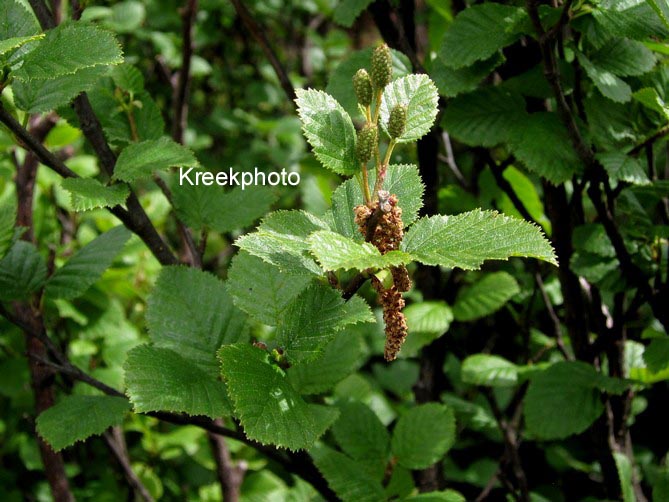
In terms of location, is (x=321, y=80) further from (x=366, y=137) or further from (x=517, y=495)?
(x=366, y=137)

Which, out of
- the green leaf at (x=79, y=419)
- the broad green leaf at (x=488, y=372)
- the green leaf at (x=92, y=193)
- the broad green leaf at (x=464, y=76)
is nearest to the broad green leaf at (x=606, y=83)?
the broad green leaf at (x=464, y=76)

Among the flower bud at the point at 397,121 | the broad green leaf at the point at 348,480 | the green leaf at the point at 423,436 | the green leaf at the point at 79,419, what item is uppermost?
the flower bud at the point at 397,121

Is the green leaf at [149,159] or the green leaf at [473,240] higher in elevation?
the green leaf at [473,240]

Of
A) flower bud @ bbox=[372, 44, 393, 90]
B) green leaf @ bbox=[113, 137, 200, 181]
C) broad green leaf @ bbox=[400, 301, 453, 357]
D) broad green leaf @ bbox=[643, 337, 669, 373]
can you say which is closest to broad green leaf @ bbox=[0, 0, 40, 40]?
green leaf @ bbox=[113, 137, 200, 181]

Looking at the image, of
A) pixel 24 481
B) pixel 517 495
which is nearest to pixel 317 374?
pixel 517 495

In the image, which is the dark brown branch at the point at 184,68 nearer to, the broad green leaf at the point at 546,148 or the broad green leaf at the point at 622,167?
the broad green leaf at the point at 546,148

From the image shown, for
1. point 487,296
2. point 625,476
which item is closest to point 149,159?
point 487,296

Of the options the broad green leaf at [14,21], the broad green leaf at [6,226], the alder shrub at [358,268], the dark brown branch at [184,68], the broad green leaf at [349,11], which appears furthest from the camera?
the dark brown branch at [184,68]
